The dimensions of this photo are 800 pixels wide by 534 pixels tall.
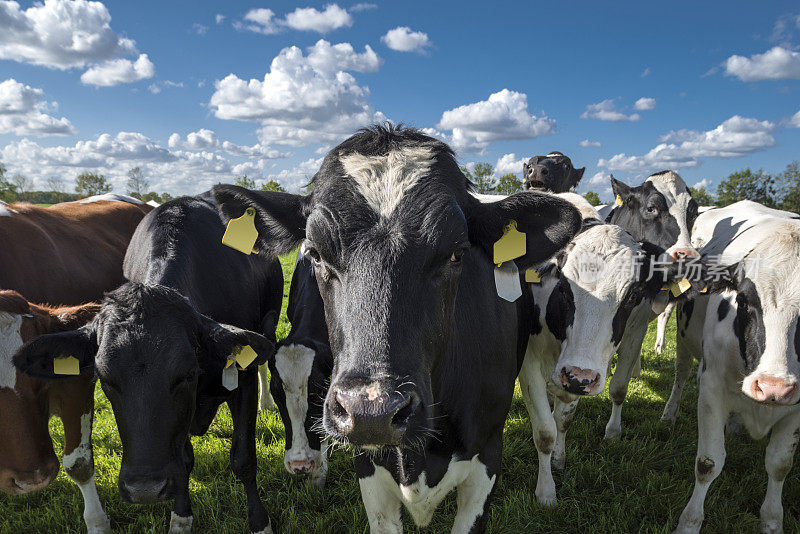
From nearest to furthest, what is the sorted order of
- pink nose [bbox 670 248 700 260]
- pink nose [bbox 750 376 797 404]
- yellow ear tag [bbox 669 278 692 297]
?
pink nose [bbox 750 376 797 404], yellow ear tag [bbox 669 278 692 297], pink nose [bbox 670 248 700 260]

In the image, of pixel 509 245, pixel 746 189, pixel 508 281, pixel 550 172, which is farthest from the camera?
pixel 746 189

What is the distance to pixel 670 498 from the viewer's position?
13.3 feet

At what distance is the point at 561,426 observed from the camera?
4.45 meters

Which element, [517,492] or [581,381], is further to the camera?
[517,492]

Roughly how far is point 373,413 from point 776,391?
289cm

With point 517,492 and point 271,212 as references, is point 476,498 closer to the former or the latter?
point 517,492

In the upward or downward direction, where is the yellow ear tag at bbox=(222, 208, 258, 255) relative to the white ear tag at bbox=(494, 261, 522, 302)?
upward

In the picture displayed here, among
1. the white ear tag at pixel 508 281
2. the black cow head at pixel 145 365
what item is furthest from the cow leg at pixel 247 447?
the white ear tag at pixel 508 281

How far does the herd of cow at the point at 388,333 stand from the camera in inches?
77.2

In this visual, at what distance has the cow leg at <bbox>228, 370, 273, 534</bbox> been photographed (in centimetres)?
366

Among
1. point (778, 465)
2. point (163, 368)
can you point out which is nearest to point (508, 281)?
point (163, 368)

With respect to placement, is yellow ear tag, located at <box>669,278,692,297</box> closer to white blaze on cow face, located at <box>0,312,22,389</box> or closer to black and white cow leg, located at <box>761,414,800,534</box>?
black and white cow leg, located at <box>761,414,800,534</box>

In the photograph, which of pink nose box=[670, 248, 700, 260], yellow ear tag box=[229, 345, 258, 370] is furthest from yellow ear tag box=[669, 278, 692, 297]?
yellow ear tag box=[229, 345, 258, 370]

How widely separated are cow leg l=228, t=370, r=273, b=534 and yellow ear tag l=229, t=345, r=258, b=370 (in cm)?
64
